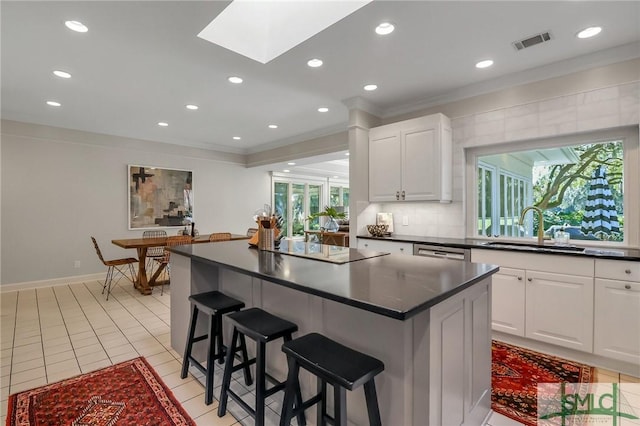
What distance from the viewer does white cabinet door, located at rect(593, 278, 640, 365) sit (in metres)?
2.27

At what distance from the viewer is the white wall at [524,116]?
266 cm

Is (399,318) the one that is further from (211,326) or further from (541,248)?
(541,248)

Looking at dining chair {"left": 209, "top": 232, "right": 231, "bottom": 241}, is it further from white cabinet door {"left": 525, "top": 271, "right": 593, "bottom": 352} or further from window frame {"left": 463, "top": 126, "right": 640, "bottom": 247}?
white cabinet door {"left": 525, "top": 271, "right": 593, "bottom": 352}

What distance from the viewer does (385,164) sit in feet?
12.9

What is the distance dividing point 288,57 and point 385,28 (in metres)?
0.94

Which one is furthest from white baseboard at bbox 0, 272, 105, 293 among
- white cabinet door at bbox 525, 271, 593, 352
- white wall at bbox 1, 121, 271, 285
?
white cabinet door at bbox 525, 271, 593, 352

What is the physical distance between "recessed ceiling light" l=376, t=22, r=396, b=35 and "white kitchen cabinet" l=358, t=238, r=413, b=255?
213cm

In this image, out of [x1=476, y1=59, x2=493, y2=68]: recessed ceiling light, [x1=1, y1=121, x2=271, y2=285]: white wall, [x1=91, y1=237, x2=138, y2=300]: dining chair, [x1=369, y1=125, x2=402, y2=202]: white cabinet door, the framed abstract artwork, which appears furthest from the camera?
the framed abstract artwork

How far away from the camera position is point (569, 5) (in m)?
2.12

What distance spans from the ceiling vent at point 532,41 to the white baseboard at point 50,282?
684 centimetres

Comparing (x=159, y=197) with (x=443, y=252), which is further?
(x=159, y=197)

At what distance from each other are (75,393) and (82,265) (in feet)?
13.3

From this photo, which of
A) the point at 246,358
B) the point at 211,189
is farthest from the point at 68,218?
the point at 246,358

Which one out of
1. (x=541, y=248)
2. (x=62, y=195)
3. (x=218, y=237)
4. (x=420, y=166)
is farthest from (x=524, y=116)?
(x=62, y=195)
